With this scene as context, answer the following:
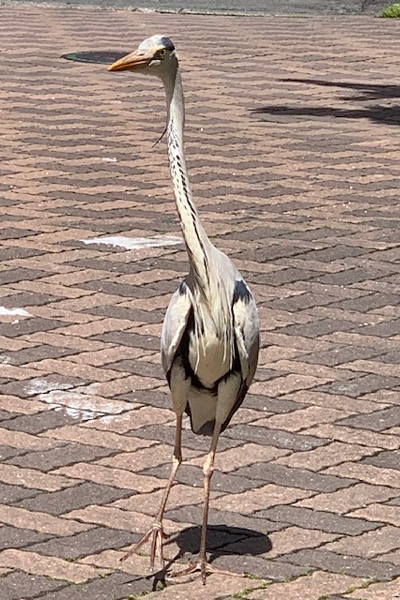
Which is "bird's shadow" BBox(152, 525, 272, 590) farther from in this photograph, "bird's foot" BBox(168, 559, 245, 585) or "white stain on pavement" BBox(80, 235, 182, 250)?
"white stain on pavement" BBox(80, 235, 182, 250)

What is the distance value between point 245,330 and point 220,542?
82cm

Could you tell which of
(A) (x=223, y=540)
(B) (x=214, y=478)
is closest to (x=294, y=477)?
(B) (x=214, y=478)

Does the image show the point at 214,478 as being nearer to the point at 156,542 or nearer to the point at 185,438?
the point at 185,438

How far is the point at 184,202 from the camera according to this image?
5043 mm

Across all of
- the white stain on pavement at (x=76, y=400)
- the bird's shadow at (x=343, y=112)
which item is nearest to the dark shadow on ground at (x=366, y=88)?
the bird's shadow at (x=343, y=112)

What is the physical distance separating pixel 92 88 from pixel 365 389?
840cm

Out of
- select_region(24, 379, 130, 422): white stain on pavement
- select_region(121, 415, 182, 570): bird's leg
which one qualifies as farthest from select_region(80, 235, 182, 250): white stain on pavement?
select_region(121, 415, 182, 570): bird's leg

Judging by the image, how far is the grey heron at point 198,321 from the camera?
16.6 feet

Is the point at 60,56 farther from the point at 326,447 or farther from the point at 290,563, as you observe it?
the point at 290,563

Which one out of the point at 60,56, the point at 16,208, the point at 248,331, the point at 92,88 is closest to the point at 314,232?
the point at 16,208

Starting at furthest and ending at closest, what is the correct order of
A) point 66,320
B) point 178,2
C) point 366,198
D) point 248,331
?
point 178,2 < point 366,198 < point 66,320 < point 248,331

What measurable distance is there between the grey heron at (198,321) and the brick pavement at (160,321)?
40 cm

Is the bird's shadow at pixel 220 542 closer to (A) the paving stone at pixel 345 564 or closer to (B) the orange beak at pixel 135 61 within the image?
(A) the paving stone at pixel 345 564

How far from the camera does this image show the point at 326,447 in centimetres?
636
